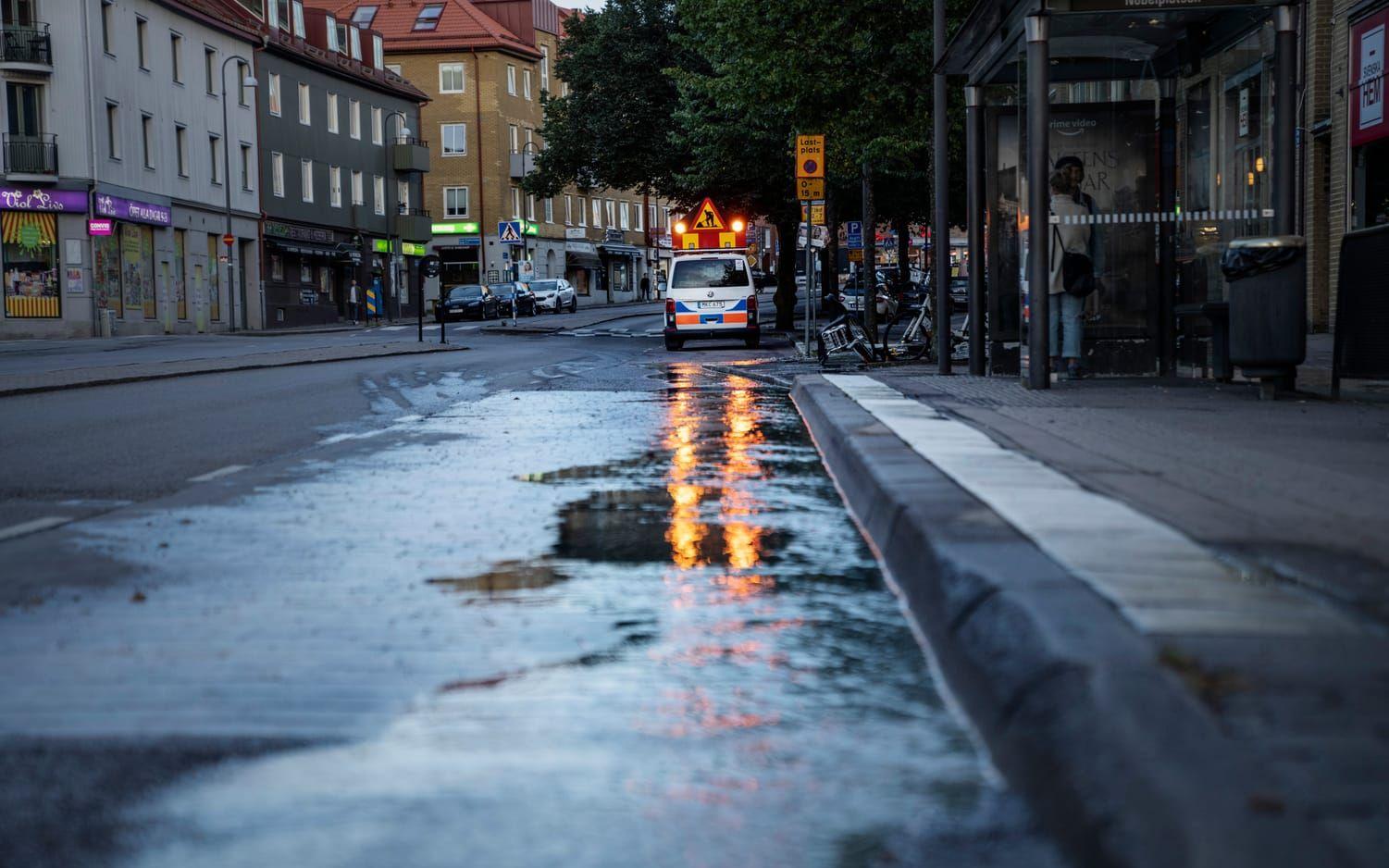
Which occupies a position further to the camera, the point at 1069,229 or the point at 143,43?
the point at 143,43

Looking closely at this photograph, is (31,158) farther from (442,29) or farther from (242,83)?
(442,29)

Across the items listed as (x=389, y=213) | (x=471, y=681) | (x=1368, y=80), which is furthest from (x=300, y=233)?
(x=471, y=681)

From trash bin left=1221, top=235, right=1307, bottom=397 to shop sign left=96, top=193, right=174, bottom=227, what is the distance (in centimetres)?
4059

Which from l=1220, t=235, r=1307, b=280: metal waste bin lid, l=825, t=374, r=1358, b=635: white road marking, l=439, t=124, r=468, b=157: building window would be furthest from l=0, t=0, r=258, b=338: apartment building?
l=825, t=374, r=1358, b=635: white road marking

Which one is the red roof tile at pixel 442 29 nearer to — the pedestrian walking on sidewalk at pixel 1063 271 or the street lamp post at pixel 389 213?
the street lamp post at pixel 389 213

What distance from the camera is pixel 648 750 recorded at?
3.71 meters

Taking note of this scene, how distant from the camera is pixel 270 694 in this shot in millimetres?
4238

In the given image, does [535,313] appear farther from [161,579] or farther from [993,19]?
[161,579]

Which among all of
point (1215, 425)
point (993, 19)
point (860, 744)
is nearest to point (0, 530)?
point (860, 744)

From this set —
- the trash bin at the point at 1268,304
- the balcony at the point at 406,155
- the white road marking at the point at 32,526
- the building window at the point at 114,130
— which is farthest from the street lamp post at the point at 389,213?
the white road marking at the point at 32,526

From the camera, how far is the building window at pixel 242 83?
194 feet

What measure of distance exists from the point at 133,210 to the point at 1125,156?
39034 millimetres

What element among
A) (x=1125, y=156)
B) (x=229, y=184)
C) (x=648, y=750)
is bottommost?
(x=648, y=750)

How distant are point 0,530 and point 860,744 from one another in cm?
489
